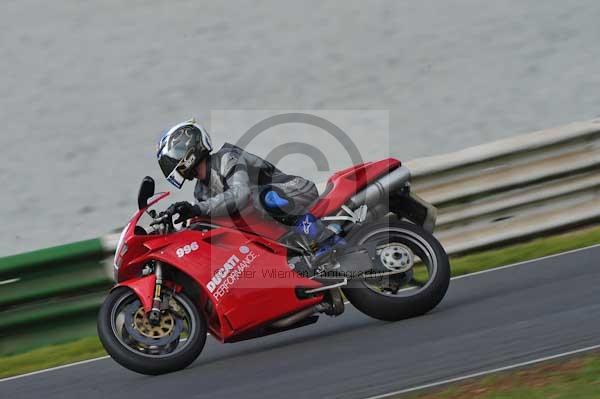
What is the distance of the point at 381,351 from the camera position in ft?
19.5

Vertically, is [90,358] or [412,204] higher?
[412,204]

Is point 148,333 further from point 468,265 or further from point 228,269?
point 468,265

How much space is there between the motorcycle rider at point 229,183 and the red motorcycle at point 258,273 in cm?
8

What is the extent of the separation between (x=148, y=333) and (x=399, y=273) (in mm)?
1676

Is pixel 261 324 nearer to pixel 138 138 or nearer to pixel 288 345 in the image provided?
pixel 288 345

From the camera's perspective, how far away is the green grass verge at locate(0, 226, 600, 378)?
293 inches

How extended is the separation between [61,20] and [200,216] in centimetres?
401

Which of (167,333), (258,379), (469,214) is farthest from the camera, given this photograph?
(469,214)

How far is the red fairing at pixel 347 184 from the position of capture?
22.0 ft

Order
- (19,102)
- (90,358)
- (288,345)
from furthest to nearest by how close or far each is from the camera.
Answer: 1. (19,102)
2. (90,358)
3. (288,345)

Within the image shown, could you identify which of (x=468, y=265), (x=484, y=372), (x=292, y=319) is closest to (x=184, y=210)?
(x=292, y=319)

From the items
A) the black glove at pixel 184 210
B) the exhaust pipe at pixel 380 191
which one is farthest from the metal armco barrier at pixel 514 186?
the black glove at pixel 184 210

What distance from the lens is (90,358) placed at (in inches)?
285

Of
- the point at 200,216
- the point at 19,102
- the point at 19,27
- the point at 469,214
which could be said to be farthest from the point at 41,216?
the point at 469,214
